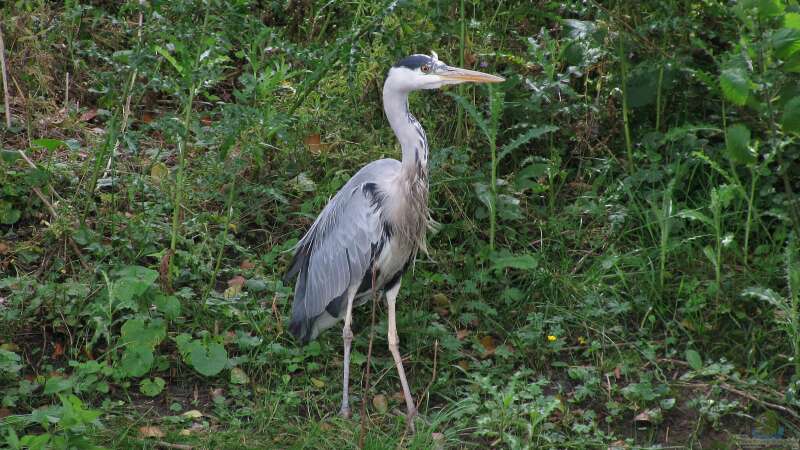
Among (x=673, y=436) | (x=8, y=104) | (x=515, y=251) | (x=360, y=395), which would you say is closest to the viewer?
(x=673, y=436)

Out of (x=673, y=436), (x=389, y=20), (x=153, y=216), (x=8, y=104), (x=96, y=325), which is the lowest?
(x=673, y=436)

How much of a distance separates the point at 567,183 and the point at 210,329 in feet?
7.28

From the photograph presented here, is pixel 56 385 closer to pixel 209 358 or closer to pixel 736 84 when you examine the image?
pixel 209 358

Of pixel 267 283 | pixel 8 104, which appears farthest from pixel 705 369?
pixel 8 104

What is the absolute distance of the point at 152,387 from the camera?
4480 millimetres

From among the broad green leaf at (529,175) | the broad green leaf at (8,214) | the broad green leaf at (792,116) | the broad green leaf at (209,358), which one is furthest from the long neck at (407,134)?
the broad green leaf at (8,214)

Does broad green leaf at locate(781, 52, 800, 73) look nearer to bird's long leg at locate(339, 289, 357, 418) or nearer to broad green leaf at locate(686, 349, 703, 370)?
broad green leaf at locate(686, 349, 703, 370)

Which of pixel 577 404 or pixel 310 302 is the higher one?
pixel 310 302

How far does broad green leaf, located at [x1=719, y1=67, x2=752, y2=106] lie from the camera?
4207 mm

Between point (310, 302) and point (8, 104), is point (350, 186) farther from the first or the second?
point (8, 104)

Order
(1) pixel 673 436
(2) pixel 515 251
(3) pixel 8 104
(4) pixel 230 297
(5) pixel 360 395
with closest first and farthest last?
1. (1) pixel 673 436
2. (5) pixel 360 395
3. (4) pixel 230 297
4. (2) pixel 515 251
5. (3) pixel 8 104

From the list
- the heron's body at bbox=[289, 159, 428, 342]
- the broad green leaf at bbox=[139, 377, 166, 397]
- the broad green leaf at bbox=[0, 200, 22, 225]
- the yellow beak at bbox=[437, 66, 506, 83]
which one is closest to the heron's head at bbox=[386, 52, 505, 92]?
the yellow beak at bbox=[437, 66, 506, 83]

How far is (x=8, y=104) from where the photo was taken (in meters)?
5.82

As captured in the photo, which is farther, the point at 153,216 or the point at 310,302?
the point at 153,216
